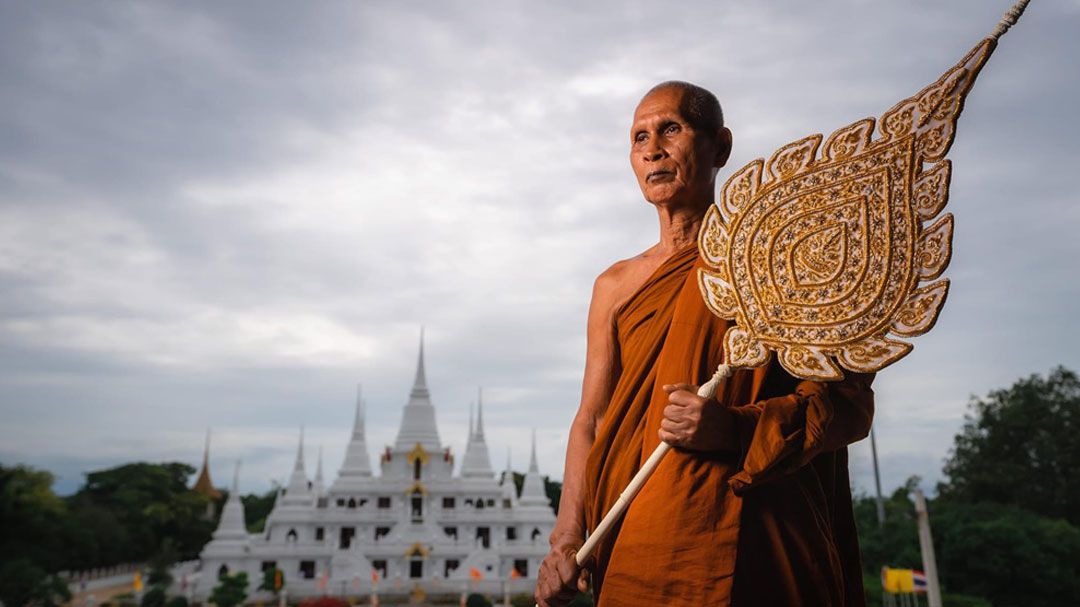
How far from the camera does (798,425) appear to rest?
2.91 metres

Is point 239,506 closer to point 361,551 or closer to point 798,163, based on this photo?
point 361,551

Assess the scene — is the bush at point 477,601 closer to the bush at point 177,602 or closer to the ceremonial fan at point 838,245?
the bush at point 177,602

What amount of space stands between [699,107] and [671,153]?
8.8 inches

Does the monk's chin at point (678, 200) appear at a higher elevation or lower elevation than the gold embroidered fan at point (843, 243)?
higher

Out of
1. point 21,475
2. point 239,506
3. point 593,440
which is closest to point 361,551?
point 239,506

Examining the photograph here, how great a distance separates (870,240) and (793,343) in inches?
17.4

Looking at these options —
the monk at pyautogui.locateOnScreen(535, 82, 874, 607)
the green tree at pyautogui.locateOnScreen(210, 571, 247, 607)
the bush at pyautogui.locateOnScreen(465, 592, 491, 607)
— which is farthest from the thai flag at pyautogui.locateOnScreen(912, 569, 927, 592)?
the green tree at pyautogui.locateOnScreen(210, 571, 247, 607)

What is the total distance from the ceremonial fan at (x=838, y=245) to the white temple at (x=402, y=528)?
30304mm

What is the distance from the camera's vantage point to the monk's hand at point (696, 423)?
293 centimetres

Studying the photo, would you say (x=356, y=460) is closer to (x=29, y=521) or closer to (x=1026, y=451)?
(x=29, y=521)

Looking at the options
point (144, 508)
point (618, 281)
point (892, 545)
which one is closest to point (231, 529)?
point (144, 508)

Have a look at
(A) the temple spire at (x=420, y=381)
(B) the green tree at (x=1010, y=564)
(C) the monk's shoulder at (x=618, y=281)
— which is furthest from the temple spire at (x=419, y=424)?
(C) the monk's shoulder at (x=618, y=281)

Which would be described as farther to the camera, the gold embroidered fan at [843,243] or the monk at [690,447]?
the monk at [690,447]

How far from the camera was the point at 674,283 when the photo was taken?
3445mm
